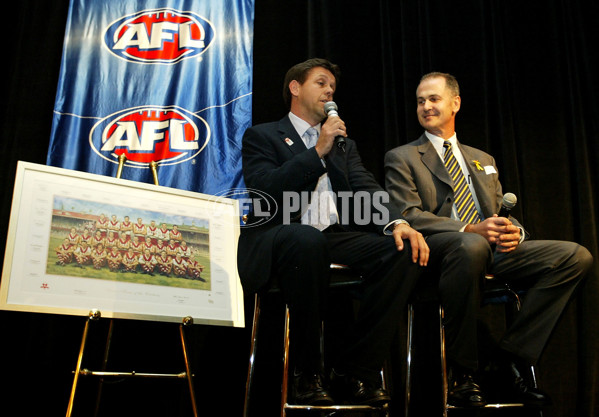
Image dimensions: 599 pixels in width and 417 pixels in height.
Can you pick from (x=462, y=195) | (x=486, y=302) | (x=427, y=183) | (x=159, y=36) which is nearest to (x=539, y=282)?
(x=486, y=302)

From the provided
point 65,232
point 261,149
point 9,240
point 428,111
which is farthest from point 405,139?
point 9,240

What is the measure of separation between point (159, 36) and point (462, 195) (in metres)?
1.91

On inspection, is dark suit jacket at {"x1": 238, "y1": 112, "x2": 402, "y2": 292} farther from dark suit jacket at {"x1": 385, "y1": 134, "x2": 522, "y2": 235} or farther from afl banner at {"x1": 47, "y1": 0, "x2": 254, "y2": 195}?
afl banner at {"x1": 47, "y1": 0, "x2": 254, "y2": 195}

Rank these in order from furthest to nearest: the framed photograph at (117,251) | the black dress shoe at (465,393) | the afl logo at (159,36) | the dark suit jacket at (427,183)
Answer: the afl logo at (159,36)
the dark suit jacket at (427,183)
the framed photograph at (117,251)
the black dress shoe at (465,393)

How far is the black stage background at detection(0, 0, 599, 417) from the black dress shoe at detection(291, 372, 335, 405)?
0.94 m

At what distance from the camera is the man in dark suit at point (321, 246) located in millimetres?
2053

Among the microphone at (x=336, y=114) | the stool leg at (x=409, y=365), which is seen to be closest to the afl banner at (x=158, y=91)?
the microphone at (x=336, y=114)

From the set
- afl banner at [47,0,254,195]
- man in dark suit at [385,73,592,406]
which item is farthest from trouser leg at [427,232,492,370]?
afl banner at [47,0,254,195]

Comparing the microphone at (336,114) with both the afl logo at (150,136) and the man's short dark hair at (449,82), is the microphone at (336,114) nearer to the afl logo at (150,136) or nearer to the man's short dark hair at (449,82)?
the man's short dark hair at (449,82)

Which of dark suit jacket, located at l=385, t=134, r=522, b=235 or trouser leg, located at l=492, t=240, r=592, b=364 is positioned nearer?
trouser leg, located at l=492, t=240, r=592, b=364

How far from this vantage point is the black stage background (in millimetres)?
2895

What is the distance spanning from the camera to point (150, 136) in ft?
10.3

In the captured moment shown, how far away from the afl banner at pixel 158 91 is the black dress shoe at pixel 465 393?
153 centimetres

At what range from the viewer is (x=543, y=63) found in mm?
3420
